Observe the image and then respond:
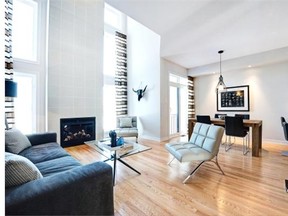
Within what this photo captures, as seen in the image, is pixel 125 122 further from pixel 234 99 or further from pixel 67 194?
pixel 67 194

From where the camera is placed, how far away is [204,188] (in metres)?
2.11

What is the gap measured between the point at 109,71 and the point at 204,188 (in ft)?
15.9

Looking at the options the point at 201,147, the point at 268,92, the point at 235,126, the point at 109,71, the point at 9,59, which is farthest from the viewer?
the point at 109,71

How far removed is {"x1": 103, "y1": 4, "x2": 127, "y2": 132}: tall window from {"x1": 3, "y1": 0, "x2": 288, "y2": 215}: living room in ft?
1.97

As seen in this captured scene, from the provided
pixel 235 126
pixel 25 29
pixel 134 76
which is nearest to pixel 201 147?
pixel 235 126

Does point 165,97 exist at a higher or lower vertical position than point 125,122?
higher

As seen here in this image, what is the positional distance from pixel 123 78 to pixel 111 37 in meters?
1.61

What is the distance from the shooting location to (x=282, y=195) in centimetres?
193

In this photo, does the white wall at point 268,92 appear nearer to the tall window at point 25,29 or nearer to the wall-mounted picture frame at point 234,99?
the wall-mounted picture frame at point 234,99

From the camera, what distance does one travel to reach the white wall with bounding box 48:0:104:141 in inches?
159

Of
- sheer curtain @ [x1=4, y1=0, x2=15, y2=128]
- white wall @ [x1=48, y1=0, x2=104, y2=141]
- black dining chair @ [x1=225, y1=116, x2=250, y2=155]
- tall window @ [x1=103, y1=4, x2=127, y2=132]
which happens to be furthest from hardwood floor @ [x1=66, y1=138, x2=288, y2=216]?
tall window @ [x1=103, y1=4, x2=127, y2=132]

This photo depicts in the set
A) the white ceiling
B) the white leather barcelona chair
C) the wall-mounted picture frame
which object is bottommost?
the white leather barcelona chair

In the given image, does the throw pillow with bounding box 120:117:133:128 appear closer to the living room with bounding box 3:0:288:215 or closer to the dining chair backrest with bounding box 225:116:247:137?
→ the living room with bounding box 3:0:288:215

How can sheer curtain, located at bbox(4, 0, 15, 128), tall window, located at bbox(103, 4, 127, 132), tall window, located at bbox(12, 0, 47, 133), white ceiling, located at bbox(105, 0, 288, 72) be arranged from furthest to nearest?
tall window, located at bbox(103, 4, 127, 132) < tall window, located at bbox(12, 0, 47, 133) < sheer curtain, located at bbox(4, 0, 15, 128) < white ceiling, located at bbox(105, 0, 288, 72)
